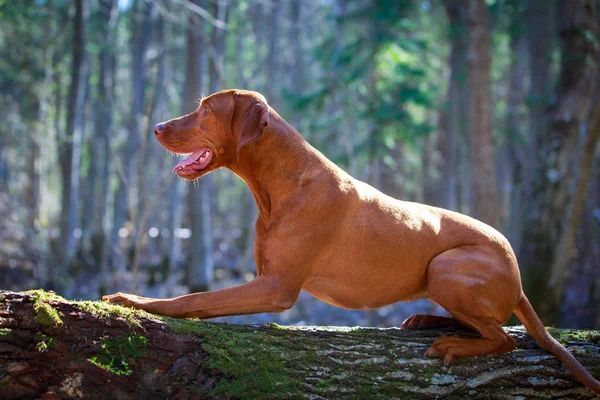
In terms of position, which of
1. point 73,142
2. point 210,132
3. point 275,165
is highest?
point 73,142

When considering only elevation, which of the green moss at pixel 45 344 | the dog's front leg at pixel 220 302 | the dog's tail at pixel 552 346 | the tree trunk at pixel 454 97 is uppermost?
the tree trunk at pixel 454 97

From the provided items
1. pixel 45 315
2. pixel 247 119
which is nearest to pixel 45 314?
pixel 45 315

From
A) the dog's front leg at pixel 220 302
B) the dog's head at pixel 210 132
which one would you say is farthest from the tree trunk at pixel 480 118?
the dog's front leg at pixel 220 302

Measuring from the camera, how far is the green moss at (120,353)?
11.0ft

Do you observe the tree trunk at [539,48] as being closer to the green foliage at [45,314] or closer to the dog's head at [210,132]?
the dog's head at [210,132]

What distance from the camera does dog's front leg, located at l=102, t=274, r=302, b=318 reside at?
394 cm

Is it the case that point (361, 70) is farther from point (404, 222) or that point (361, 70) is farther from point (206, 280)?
point (404, 222)

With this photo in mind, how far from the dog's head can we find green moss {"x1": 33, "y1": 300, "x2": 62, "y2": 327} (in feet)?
4.60

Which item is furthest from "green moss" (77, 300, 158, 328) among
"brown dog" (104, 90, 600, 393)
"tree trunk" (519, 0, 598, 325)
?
"tree trunk" (519, 0, 598, 325)

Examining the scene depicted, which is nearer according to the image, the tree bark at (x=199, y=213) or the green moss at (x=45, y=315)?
the green moss at (x=45, y=315)

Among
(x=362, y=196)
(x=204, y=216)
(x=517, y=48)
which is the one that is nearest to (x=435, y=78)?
(x=517, y=48)

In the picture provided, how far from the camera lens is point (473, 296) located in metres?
4.25

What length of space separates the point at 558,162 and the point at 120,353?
363 inches

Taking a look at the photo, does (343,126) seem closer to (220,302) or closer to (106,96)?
(106,96)
